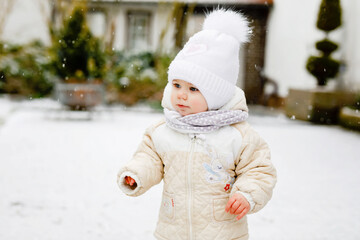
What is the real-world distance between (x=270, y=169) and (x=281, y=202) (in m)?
2.49

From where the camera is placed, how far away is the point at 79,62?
10.2 metres

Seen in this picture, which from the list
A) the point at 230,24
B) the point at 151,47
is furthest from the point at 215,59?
the point at 151,47

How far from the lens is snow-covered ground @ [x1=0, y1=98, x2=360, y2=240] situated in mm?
3365

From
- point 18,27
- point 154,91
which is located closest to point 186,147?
point 154,91

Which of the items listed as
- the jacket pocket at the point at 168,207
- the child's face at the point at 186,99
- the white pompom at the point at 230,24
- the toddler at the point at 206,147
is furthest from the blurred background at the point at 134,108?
the jacket pocket at the point at 168,207

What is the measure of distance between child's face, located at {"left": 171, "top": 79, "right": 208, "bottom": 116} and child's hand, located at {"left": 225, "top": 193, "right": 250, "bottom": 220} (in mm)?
396

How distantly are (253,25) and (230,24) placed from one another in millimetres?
13507

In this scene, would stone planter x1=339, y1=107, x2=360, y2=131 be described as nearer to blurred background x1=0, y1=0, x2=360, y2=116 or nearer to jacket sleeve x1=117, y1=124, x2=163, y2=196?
blurred background x1=0, y1=0, x2=360, y2=116

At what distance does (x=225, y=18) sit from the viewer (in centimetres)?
187

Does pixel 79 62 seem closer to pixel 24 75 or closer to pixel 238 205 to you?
pixel 24 75

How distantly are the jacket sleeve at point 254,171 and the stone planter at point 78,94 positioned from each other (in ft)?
25.9

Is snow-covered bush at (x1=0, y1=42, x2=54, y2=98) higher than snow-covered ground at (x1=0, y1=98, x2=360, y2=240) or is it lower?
lower

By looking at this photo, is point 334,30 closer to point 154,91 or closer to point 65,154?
point 154,91

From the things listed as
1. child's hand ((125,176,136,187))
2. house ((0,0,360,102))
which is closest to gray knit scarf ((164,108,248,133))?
child's hand ((125,176,136,187))
